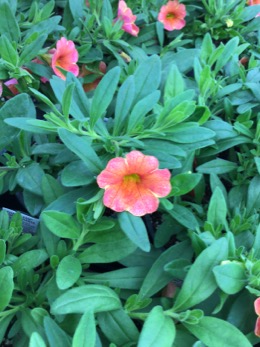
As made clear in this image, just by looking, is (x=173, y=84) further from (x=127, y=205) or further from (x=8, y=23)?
(x=8, y=23)

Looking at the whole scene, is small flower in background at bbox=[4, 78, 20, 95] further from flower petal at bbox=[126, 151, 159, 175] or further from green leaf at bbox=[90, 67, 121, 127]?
flower petal at bbox=[126, 151, 159, 175]

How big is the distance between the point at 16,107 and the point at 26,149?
0.17 metres

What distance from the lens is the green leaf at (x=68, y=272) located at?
85cm

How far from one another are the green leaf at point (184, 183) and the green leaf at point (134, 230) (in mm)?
93

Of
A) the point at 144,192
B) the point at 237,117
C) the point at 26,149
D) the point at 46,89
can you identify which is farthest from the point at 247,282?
the point at 46,89

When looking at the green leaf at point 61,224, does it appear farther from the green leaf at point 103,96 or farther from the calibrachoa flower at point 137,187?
the green leaf at point 103,96

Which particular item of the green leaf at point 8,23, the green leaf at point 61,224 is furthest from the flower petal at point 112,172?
the green leaf at point 8,23

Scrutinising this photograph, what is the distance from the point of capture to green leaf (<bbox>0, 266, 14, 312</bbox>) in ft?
2.68

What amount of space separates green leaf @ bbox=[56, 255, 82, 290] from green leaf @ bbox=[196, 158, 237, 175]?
41cm

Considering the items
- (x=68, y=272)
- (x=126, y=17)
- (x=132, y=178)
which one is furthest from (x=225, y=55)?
(x=68, y=272)

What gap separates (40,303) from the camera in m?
0.97

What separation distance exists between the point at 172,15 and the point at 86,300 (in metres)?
1.09

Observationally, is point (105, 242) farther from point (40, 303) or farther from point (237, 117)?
point (237, 117)

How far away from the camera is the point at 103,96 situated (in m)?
1.01
